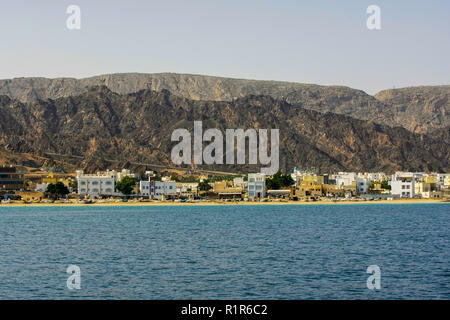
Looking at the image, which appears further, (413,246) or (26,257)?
(413,246)

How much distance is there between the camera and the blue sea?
55219mm

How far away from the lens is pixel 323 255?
7988cm

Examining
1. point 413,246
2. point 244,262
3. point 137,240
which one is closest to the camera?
point 244,262

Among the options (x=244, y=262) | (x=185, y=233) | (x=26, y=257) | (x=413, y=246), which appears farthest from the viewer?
(x=185, y=233)

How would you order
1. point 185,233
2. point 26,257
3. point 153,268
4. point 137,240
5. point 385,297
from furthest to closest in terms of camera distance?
point 185,233, point 137,240, point 26,257, point 153,268, point 385,297

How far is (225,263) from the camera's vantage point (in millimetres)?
72250

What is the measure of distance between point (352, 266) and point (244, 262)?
10856 millimetres

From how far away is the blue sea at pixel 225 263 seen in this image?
55.2 m
